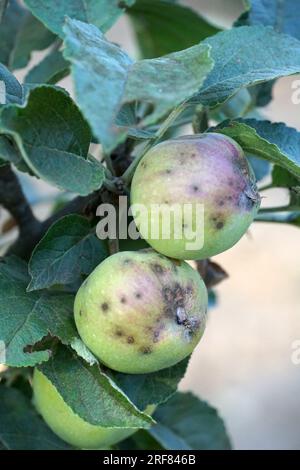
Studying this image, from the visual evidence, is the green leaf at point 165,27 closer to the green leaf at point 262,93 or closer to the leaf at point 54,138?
the green leaf at point 262,93

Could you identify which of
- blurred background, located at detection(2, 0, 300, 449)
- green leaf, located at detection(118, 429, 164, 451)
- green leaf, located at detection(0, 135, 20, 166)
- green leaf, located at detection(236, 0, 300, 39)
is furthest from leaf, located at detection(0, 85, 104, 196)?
blurred background, located at detection(2, 0, 300, 449)

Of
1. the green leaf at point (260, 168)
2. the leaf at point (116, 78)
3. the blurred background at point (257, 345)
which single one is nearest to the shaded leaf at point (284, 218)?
the green leaf at point (260, 168)

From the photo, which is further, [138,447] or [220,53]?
[138,447]

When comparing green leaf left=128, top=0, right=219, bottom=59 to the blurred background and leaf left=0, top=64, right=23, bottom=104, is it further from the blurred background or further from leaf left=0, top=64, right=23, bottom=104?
the blurred background

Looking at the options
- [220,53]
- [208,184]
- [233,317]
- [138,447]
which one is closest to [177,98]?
[208,184]
